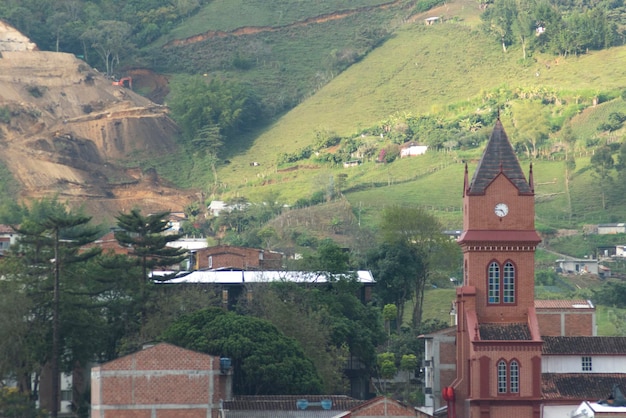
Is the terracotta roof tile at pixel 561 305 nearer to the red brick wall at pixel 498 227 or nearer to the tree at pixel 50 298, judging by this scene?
the red brick wall at pixel 498 227

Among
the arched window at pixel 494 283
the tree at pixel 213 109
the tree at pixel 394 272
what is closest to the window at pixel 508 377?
the arched window at pixel 494 283

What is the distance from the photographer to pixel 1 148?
162875mm

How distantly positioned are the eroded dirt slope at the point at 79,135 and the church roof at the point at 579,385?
8406 centimetres

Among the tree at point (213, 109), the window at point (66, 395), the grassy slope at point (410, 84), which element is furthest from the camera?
the tree at point (213, 109)

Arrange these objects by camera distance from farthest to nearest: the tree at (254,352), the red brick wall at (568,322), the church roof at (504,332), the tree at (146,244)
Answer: the tree at (146,244)
the red brick wall at (568,322)
the tree at (254,352)
the church roof at (504,332)

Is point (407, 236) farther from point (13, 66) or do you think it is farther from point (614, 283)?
point (13, 66)

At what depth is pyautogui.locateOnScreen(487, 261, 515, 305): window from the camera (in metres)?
75.2

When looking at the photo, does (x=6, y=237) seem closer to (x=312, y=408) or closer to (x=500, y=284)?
(x=312, y=408)

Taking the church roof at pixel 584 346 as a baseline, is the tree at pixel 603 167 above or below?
above

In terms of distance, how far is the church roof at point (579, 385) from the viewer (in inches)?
2943

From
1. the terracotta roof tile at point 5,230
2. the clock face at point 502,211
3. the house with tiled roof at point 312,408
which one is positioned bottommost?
the house with tiled roof at point 312,408

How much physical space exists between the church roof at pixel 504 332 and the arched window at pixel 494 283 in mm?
1121

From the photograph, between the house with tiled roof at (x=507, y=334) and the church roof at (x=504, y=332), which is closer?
the house with tiled roof at (x=507, y=334)

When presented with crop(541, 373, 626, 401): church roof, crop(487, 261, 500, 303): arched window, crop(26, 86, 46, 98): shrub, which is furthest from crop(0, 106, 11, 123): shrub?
crop(541, 373, 626, 401): church roof
